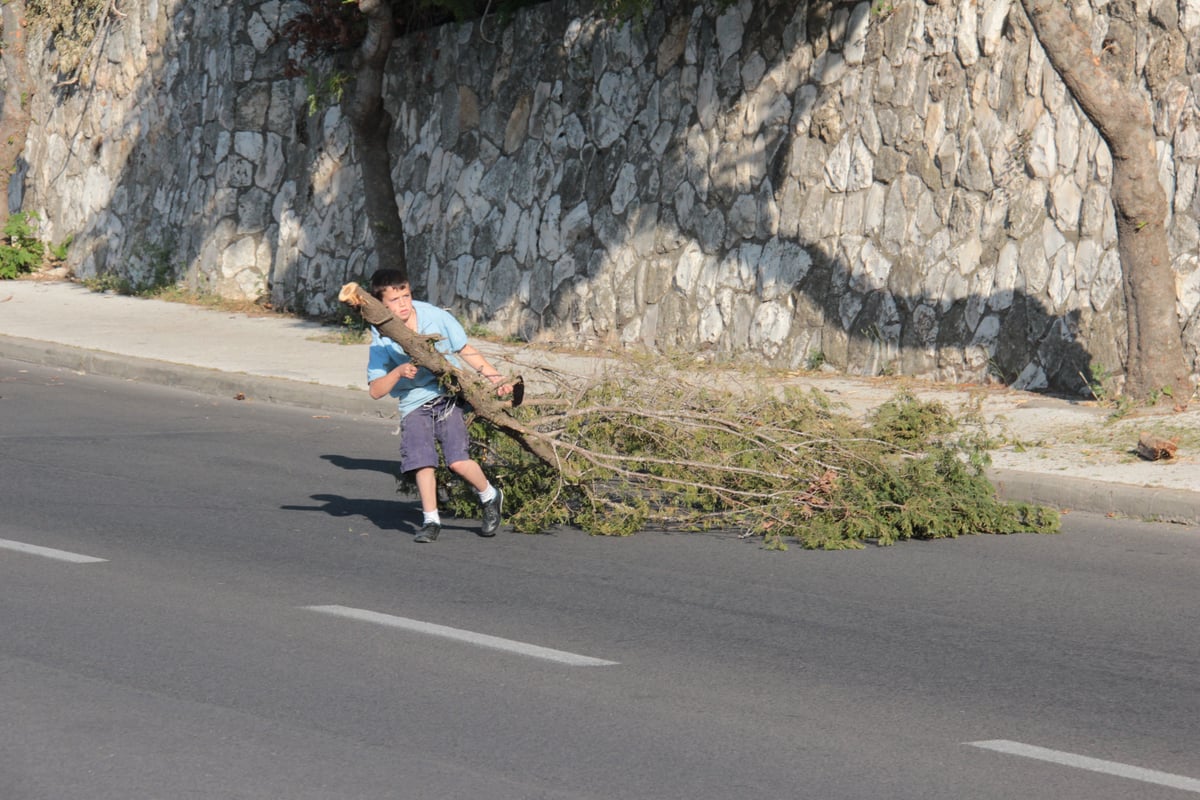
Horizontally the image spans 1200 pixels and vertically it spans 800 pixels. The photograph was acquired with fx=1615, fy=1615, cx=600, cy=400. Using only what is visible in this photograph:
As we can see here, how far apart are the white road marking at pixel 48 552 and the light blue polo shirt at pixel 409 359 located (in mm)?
1671

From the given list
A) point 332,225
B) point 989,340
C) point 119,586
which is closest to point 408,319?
point 119,586

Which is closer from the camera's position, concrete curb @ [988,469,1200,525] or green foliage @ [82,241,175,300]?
concrete curb @ [988,469,1200,525]

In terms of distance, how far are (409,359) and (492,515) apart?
0.93 meters

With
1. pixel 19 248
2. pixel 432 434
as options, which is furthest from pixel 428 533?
pixel 19 248

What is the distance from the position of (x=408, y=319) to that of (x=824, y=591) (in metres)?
2.58

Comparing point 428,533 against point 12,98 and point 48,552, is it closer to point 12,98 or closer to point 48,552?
point 48,552

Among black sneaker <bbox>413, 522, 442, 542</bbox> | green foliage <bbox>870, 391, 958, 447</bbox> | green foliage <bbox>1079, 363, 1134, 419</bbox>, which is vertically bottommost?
black sneaker <bbox>413, 522, 442, 542</bbox>

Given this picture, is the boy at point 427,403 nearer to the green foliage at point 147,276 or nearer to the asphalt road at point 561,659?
the asphalt road at point 561,659

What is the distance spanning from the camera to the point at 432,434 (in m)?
8.40

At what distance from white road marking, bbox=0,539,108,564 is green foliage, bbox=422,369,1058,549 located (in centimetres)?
199

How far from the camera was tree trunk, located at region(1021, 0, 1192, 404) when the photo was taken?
37.2 feet

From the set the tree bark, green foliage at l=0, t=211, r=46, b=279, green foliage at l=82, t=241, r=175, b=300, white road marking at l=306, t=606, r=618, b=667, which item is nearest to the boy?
the tree bark

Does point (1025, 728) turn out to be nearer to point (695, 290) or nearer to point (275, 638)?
point (275, 638)

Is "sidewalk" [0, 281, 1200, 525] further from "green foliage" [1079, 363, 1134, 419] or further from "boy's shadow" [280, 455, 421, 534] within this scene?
"boy's shadow" [280, 455, 421, 534]
